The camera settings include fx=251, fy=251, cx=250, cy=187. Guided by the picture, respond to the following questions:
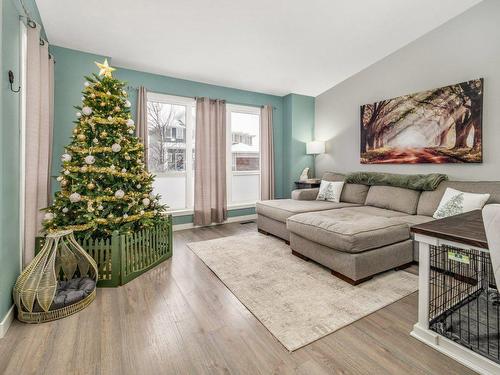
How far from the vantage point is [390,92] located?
3.82 meters

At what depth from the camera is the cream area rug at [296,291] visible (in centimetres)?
169

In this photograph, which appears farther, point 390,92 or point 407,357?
point 390,92

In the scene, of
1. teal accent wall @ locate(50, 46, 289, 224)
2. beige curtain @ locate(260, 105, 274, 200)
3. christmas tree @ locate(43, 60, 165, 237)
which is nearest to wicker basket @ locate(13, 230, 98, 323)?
christmas tree @ locate(43, 60, 165, 237)

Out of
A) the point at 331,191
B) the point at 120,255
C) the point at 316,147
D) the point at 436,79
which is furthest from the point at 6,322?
the point at 436,79

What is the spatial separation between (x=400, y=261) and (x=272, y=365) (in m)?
1.80

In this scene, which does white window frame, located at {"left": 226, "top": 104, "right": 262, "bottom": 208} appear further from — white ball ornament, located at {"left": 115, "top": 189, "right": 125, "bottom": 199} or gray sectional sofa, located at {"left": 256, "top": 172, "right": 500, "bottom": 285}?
white ball ornament, located at {"left": 115, "top": 189, "right": 125, "bottom": 199}

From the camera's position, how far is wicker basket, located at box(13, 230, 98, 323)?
1715 millimetres

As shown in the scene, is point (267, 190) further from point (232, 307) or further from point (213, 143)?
point (232, 307)

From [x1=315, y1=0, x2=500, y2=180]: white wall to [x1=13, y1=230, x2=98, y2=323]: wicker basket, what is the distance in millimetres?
4108

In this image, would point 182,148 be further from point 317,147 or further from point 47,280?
point 47,280

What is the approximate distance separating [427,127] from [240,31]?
275 cm

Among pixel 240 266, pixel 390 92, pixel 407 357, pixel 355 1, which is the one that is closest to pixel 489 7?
pixel 390 92

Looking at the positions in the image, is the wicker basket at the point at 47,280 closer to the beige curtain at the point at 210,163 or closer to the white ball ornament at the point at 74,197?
the white ball ornament at the point at 74,197

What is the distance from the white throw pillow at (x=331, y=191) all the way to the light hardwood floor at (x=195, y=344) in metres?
2.09
